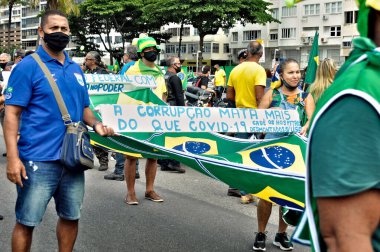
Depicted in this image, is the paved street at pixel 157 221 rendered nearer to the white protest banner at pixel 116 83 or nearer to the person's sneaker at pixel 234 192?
the person's sneaker at pixel 234 192

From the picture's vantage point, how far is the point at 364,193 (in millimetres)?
1465

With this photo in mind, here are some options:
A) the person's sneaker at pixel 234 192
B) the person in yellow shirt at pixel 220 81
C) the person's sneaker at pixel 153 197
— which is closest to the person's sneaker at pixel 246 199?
the person's sneaker at pixel 234 192

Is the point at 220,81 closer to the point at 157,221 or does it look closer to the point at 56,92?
the point at 157,221

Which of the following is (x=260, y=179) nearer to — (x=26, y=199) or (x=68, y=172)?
(x=68, y=172)

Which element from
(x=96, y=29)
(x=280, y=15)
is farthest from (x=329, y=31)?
(x=96, y=29)

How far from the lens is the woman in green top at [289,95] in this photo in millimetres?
5707

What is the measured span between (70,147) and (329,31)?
204ft

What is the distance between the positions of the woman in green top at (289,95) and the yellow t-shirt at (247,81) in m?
1.30

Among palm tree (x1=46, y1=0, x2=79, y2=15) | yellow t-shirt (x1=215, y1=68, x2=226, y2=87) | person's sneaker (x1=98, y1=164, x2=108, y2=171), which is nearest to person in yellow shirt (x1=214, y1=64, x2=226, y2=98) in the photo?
yellow t-shirt (x1=215, y1=68, x2=226, y2=87)

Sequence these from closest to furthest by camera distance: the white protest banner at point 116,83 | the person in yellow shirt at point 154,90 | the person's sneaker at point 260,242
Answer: the person's sneaker at point 260,242 < the white protest banner at point 116,83 < the person in yellow shirt at point 154,90

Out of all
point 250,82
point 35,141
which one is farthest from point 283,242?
point 35,141

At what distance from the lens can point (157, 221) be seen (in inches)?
A: 244

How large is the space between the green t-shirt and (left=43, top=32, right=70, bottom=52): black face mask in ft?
9.00

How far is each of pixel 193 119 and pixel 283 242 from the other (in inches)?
73.0
